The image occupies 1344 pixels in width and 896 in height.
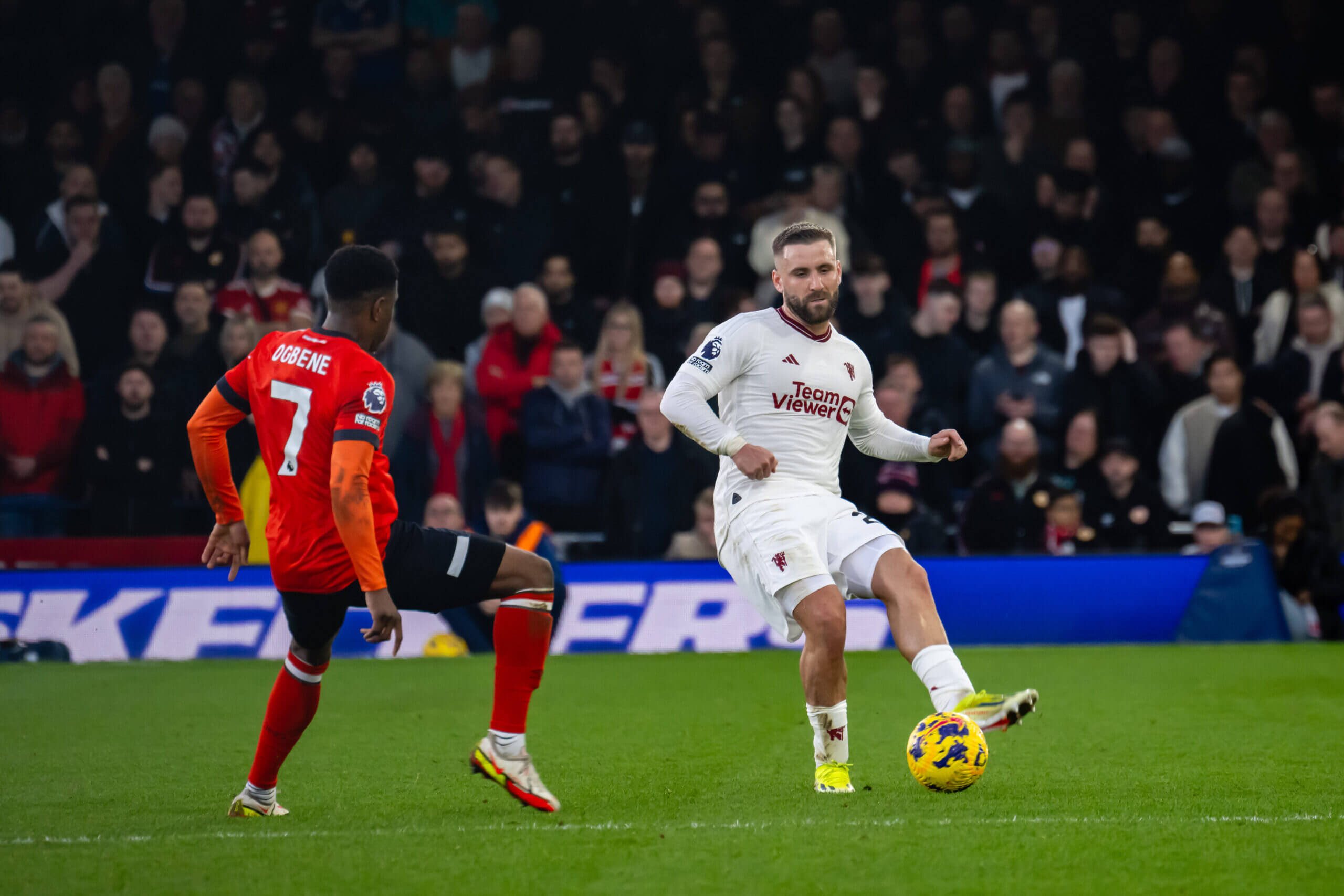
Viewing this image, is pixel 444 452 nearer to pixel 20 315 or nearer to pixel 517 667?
pixel 20 315

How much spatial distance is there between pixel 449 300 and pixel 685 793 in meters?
9.19

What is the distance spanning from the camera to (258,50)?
17453 mm

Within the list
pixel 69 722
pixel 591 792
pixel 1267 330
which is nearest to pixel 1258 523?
pixel 1267 330

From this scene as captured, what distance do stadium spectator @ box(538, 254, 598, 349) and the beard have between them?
8.08 metres

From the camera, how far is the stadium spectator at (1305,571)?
40.6 feet

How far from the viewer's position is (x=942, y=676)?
5.77m

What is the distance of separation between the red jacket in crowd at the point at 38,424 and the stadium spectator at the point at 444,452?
124 inches

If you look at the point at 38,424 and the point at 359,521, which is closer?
the point at 359,521

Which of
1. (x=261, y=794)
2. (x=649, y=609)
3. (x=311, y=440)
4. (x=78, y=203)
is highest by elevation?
(x=78, y=203)

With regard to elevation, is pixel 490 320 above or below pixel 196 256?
below

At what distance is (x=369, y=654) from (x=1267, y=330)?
8572 mm

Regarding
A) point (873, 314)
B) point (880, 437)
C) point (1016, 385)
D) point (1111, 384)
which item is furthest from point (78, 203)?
point (880, 437)

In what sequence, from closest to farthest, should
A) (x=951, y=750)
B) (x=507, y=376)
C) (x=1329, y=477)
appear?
1. (x=951, y=750)
2. (x=1329, y=477)
3. (x=507, y=376)

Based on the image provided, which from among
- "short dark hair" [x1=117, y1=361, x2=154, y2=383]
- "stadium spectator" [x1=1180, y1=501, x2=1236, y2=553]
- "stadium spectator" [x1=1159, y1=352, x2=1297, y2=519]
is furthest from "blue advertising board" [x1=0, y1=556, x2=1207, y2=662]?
"short dark hair" [x1=117, y1=361, x2=154, y2=383]
